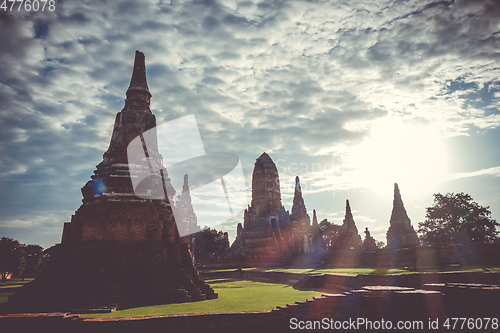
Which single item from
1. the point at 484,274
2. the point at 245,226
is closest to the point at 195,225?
the point at 245,226

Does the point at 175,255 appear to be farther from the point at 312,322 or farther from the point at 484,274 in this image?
the point at 484,274

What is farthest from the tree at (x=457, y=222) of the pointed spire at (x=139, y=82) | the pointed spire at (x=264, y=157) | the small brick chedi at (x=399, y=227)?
the pointed spire at (x=139, y=82)

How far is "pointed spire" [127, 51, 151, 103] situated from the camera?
15438mm

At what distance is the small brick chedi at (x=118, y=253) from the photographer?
33.3 ft

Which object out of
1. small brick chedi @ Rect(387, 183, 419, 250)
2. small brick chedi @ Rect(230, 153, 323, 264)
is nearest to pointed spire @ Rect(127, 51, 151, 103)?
small brick chedi @ Rect(230, 153, 323, 264)

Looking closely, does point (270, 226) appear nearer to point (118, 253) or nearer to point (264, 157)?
point (264, 157)

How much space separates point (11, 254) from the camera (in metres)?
32.2

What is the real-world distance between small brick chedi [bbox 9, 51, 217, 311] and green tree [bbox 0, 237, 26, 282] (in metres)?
26.9

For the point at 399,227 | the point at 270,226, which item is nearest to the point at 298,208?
the point at 270,226

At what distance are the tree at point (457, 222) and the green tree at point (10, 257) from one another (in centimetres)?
4373

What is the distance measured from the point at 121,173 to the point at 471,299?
42.5 feet

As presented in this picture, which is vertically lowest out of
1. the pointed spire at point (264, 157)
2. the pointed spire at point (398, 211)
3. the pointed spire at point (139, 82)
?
the pointed spire at point (398, 211)

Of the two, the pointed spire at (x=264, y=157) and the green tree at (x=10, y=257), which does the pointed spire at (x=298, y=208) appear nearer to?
the pointed spire at (x=264, y=157)

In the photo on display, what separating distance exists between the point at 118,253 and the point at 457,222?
119 ft
